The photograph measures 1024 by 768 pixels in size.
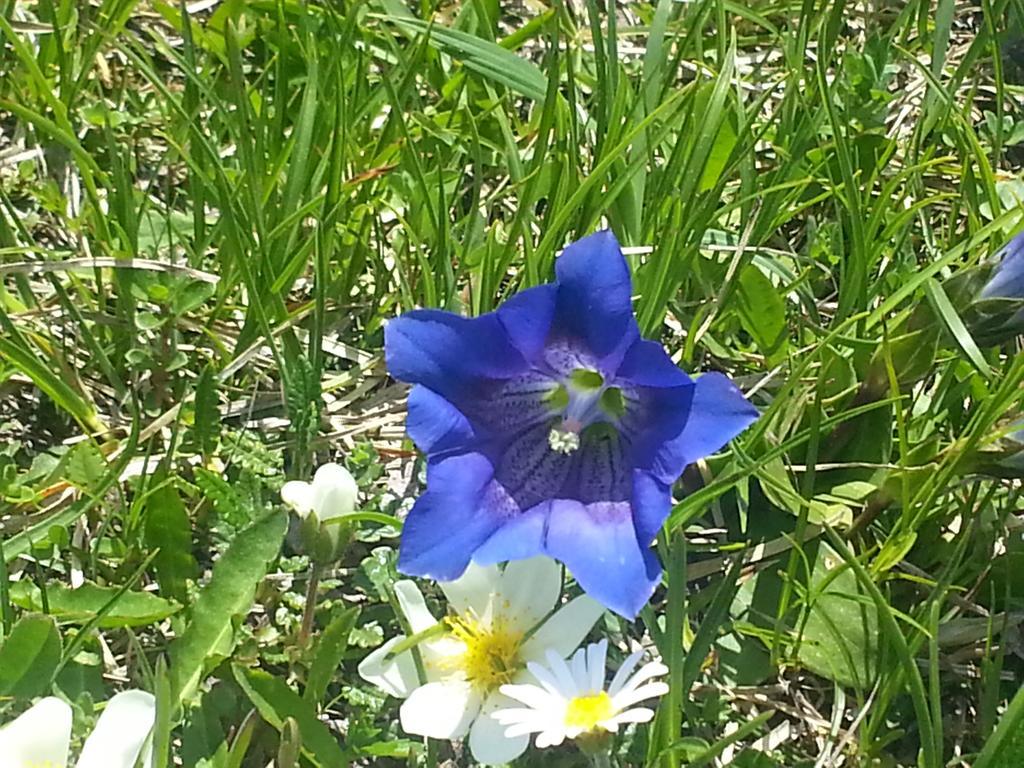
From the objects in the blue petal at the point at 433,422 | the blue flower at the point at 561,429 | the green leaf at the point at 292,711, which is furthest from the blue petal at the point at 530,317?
the green leaf at the point at 292,711

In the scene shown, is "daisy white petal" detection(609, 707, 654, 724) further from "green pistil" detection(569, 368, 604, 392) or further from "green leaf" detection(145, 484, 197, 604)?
"green leaf" detection(145, 484, 197, 604)

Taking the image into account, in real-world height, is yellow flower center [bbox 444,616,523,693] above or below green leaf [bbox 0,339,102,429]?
below

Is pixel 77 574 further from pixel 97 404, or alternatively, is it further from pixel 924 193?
pixel 924 193

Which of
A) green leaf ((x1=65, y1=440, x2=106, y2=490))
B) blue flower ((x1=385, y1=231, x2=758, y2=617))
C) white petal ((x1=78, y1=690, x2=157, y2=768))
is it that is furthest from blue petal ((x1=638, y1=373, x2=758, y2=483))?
green leaf ((x1=65, y1=440, x2=106, y2=490))

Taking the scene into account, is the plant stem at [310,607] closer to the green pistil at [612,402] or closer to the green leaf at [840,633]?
the green pistil at [612,402]

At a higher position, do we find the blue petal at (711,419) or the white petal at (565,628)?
the blue petal at (711,419)

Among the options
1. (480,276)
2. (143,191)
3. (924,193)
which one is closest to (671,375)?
(480,276)

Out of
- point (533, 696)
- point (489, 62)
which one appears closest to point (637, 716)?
point (533, 696)
